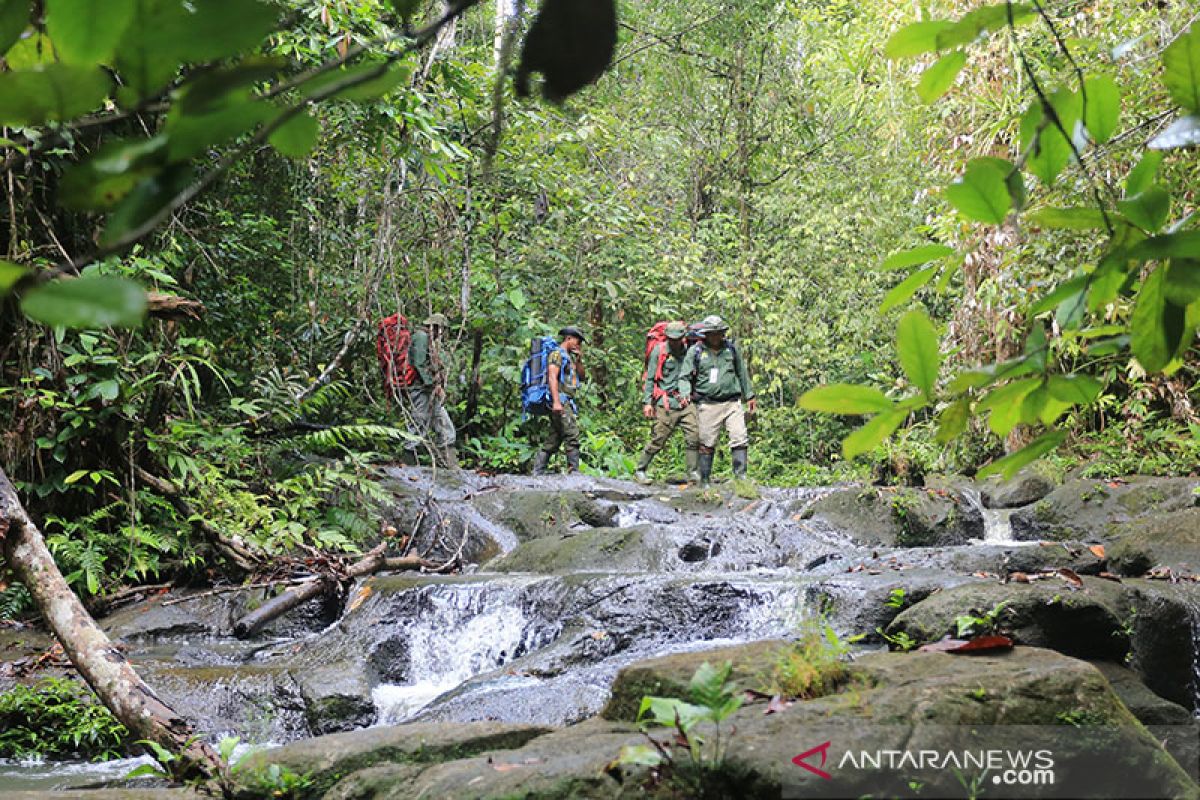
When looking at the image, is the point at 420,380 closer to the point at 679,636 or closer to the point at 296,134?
the point at 679,636

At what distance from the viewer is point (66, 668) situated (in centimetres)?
626

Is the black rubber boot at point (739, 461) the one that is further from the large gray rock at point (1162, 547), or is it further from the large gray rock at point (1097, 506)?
the large gray rock at point (1162, 547)

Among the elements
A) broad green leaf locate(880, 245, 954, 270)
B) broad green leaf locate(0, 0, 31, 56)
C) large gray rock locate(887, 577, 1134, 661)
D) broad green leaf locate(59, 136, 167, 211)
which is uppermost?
broad green leaf locate(0, 0, 31, 56)

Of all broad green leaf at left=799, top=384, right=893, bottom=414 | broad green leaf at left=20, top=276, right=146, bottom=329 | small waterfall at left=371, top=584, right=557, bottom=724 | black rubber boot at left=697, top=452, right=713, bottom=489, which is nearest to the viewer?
broad green leaf at left=20, top=276, right=146, bottom=329

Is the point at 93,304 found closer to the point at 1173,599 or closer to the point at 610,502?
the point at 1173,599

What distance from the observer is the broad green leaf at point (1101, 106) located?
3.51 ft

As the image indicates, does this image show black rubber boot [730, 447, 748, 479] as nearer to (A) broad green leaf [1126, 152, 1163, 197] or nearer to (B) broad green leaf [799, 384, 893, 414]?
(A) broad green leaf [1126, 152, 1163, 197]

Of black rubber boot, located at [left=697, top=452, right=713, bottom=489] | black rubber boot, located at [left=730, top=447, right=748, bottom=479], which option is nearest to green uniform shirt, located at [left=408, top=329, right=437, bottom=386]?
black rubber boot, located at [left=697, top=452, right=713, bottom=489]

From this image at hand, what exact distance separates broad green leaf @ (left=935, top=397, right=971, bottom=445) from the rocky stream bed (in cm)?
134

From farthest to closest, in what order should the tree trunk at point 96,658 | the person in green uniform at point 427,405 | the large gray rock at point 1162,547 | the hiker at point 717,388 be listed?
the person in green uniform at point 427,405, the hiker at point 717,388, the large gray rock at point 1162,547, the tree trunk at point 96,658

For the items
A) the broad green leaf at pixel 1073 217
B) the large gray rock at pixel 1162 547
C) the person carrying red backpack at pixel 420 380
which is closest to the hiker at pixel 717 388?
the person carrying red backpack at pixel 420 380

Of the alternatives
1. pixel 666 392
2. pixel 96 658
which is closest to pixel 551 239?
pixel 666 392

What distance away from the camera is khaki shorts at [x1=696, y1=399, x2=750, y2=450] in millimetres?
12555

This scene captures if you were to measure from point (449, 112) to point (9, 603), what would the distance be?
5819 mm
